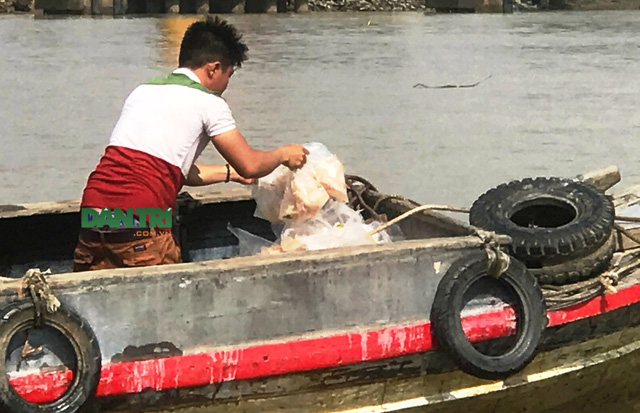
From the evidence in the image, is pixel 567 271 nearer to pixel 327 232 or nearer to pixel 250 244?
pixel 327 232

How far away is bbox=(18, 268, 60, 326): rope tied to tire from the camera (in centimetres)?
364

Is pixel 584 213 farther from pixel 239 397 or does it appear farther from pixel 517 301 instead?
pixel 239 397

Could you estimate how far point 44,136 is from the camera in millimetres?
13594

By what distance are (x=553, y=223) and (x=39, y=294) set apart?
9.34 feet

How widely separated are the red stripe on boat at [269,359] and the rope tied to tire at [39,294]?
0.84 ft

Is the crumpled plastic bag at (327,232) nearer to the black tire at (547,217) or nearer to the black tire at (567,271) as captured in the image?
the black tire at (547,217)

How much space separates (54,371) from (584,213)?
271 centimetres

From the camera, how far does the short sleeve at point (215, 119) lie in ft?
14.1

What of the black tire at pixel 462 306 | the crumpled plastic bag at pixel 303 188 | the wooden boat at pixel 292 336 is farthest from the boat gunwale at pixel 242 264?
the crumpled plastic bag at pixel 303 188

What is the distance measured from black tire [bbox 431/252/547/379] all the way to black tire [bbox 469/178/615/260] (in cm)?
30

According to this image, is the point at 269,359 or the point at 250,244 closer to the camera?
the point at 269,359

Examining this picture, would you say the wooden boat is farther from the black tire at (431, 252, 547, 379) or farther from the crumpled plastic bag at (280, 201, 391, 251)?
the crumpled plastic bag at (280, 201, 391, 251)

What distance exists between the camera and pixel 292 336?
408 cm

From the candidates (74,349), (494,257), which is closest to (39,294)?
(74,349)
